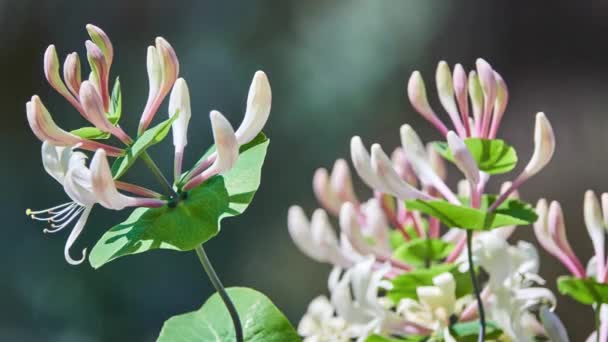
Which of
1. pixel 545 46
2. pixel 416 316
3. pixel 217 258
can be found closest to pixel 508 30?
pixel 545 46

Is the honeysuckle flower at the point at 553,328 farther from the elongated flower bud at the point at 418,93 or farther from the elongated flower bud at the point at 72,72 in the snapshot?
the elongated flower bud at the point at 72,72

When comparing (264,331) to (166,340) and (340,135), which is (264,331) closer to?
(166,340)

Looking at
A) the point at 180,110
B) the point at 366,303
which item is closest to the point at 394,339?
the point at 366,303

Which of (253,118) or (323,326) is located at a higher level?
(253,118)

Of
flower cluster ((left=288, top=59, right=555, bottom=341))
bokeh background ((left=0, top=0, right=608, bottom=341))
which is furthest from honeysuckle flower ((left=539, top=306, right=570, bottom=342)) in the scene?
bokeh background ((left=0, top=0, right=608, bottom=341))

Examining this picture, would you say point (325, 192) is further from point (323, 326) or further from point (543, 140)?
point (543, 140)

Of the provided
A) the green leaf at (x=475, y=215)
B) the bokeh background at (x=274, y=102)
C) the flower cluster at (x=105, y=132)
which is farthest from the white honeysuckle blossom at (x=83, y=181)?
the bokeh background at (x=274, y=102)
